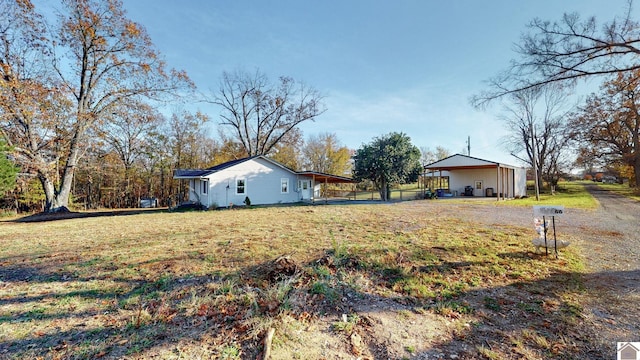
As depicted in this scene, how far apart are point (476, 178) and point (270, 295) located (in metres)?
25.0

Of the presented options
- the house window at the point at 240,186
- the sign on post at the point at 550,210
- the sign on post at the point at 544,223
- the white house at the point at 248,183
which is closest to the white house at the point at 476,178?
the white house at the point at 248,183

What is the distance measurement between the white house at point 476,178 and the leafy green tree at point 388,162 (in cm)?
225

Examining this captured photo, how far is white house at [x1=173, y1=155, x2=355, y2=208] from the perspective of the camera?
54.6ft

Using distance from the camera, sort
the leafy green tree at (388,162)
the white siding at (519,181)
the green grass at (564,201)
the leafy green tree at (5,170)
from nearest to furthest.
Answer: the leafy green tree at (5,170)
the green grass at (564,201)
the leafy green tree at (388,162)
the white siding at (519,181)

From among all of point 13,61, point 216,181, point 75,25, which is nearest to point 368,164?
point 216,181

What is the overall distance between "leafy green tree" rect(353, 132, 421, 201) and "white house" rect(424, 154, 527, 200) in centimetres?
225

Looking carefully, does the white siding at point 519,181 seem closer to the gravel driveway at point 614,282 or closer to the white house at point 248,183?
the white house at point 248,183

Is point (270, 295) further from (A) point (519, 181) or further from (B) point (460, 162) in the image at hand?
(A) point (519, 181)

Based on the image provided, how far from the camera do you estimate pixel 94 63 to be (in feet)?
49.5

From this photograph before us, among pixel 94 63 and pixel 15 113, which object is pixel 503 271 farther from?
pixel 94 63

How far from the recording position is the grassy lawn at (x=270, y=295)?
2.53 meters

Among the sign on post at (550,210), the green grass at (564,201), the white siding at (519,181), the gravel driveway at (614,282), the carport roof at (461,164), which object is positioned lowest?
the gravel driveway at (614,282)

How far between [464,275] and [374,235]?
2696 mm

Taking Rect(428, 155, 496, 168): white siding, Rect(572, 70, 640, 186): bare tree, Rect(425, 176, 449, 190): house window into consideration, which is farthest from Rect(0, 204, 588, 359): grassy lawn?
Rect(572, 70, 640, 186): bare tree
